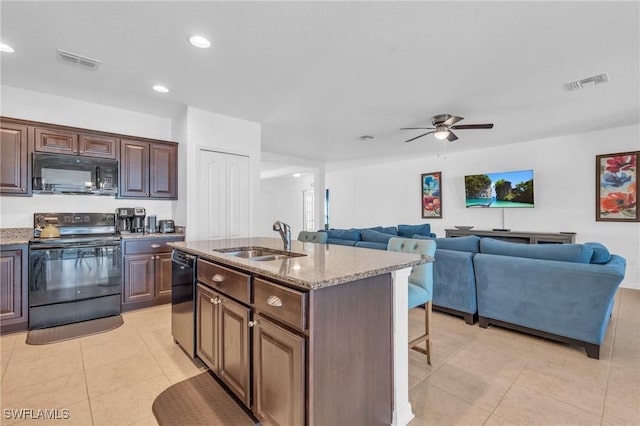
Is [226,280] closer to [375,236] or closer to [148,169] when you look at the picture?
[375,236]

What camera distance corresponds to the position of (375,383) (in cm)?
157

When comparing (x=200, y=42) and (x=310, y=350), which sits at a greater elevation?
(x=200, y=42)

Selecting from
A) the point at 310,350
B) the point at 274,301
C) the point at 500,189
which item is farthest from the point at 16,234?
the point at 500,189

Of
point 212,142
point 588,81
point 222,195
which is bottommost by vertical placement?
point 222,195

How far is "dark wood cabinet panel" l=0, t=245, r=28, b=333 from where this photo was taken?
2875 millimetres

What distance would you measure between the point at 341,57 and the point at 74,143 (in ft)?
10.5

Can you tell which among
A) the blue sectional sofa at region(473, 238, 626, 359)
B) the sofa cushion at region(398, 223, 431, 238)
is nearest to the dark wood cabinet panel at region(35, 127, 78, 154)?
the blue sectional sofa at region(473, 238, 626, 359)

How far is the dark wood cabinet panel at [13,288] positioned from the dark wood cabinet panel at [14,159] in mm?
703

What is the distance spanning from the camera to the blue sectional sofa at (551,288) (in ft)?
8.17

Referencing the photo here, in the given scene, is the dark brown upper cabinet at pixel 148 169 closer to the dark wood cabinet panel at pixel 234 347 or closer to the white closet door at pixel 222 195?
the white closet door at pixel 222 195

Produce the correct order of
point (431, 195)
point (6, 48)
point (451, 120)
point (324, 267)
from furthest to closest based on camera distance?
point (431, 195)
point (451, 120)
point (6, 48)
point (324, 267)

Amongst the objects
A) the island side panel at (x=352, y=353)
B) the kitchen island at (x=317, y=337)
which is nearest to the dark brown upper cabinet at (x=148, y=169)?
the kitchen island at (x=317, y=337)

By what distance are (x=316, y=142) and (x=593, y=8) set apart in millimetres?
4258

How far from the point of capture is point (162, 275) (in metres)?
3.79
